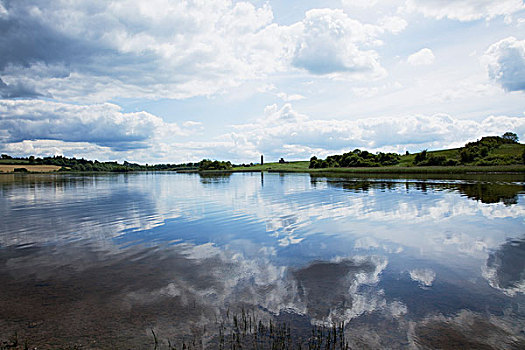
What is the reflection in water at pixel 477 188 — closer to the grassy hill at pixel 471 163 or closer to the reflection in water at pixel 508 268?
the reflection in water at pixel 508 268

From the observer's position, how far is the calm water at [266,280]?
27.1 ft

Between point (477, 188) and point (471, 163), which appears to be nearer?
point (477, 188)

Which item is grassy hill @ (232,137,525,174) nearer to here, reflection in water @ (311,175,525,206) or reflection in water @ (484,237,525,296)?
reflection in water @ (311,175,525,206)

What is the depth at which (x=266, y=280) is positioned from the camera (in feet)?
39.1

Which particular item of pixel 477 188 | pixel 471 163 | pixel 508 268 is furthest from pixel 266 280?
pixel 471 163

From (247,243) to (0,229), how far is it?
18.8m

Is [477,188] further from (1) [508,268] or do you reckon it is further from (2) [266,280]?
(2) [266,280]

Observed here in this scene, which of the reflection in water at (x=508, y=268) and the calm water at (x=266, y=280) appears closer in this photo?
the calm water at (x=266, y=280)

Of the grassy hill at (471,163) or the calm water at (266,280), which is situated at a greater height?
the grassy hill at (471,163)

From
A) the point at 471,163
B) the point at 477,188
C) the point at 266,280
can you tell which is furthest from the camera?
the point at 471,163

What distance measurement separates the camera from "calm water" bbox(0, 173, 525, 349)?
8250mm

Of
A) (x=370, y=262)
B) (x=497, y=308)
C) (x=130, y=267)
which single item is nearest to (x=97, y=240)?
(x=130, y=267)

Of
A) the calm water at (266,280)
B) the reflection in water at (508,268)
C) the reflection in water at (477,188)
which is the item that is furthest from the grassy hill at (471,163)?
the calm water at (266,280)

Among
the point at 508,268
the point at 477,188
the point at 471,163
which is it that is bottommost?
the point at 477,188
